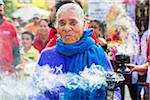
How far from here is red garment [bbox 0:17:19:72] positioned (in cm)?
176

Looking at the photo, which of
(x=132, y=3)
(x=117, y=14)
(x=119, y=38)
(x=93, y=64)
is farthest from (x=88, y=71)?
(x=132, y=3)

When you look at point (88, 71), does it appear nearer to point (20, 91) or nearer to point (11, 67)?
point (20, 91)

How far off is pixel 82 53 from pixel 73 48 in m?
0.05

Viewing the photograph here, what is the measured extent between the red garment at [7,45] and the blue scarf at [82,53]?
0.83ft

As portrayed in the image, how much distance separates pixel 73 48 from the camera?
1.61m

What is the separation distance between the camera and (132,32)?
3465mm

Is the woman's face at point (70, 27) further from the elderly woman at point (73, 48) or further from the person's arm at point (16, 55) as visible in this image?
the person's arm at point (16, 55)

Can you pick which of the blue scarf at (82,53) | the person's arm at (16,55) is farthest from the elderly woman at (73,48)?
the person's arm at (16,55)

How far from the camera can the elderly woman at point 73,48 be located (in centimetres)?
160

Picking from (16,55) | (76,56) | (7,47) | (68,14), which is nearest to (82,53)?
(76,56)

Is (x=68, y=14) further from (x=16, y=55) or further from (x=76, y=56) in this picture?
(x=16, y=55)

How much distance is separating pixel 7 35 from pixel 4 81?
0.65 meters

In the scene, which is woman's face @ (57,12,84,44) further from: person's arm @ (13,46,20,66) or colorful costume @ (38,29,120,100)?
person's arm @ (13,46,20,66)

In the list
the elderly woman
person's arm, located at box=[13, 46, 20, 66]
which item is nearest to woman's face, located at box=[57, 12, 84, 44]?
the elderly woman
